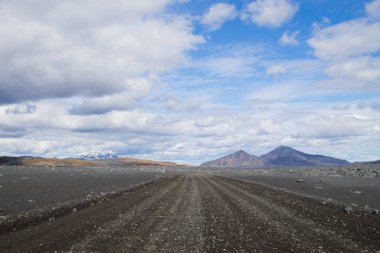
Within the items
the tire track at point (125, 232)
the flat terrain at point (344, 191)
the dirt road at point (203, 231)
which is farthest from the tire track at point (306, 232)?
the flat terrain at point (344, 191)

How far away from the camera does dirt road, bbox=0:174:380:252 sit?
39.6ft

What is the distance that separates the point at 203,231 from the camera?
48.0 ft

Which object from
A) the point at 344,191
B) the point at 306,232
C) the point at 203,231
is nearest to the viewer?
the point at 306,232

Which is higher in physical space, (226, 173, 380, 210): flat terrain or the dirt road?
(226, 173, 380, 210): flat terrain

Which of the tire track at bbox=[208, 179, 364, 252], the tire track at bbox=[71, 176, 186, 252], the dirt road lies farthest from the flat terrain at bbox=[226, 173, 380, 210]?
→ the tire track at bbox=[71, 176, 186, 252]

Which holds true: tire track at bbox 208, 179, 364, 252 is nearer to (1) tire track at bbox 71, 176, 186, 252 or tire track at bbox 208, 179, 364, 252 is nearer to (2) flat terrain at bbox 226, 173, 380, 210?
(1) tire track at bbox 71, 176, 186, 252

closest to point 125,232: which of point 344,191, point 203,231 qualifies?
point 203,231

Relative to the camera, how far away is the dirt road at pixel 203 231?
12.1m

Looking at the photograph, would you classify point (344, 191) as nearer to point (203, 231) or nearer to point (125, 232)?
point (203, 231)

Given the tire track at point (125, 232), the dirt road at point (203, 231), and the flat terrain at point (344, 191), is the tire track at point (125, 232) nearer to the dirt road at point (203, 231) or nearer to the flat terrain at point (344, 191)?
the dirt road at point (203, 231)

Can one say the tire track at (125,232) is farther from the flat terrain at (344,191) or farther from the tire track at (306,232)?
the flat terrain at (344,191)

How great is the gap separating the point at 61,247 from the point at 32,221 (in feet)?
20.4

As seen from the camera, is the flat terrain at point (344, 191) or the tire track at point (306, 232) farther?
the flat terrain at point (344, 191)

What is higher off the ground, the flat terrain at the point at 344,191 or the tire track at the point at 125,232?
the flat terrain at the point at 344,191
